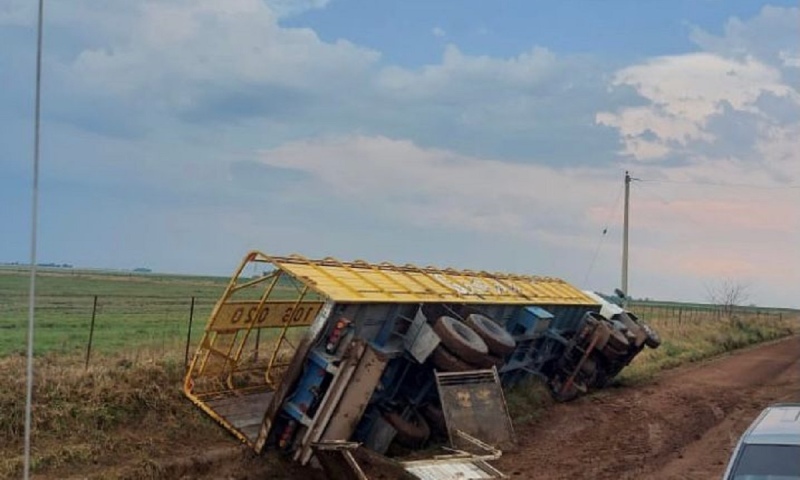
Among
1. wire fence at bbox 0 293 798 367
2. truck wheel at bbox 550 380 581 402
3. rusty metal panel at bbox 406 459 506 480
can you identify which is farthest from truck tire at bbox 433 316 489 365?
truck wheel at bbox 550 380 581 402

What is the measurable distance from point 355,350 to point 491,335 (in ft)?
10.3

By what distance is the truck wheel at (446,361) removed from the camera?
1222 centimetres

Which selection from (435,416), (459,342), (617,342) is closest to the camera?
(459,342)

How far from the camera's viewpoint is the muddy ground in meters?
11.0

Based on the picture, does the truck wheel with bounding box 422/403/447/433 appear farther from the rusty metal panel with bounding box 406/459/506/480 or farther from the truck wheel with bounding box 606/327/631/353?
the truck wheel with bounding box 606/327/631/353

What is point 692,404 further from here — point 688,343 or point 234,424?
point 688,343

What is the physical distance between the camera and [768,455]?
6938 mm

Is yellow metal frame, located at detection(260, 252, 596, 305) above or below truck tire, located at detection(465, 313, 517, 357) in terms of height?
above

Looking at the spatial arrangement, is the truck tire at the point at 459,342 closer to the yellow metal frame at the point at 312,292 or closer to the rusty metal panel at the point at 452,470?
the yellow metal frame at the point at 312,292

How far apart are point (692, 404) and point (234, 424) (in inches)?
411

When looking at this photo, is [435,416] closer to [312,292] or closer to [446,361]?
[446,361]

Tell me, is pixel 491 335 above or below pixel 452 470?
above

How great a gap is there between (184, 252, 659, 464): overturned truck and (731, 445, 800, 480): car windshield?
507 cm

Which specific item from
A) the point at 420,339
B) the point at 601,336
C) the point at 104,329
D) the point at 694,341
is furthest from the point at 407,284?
the point at 694,341
